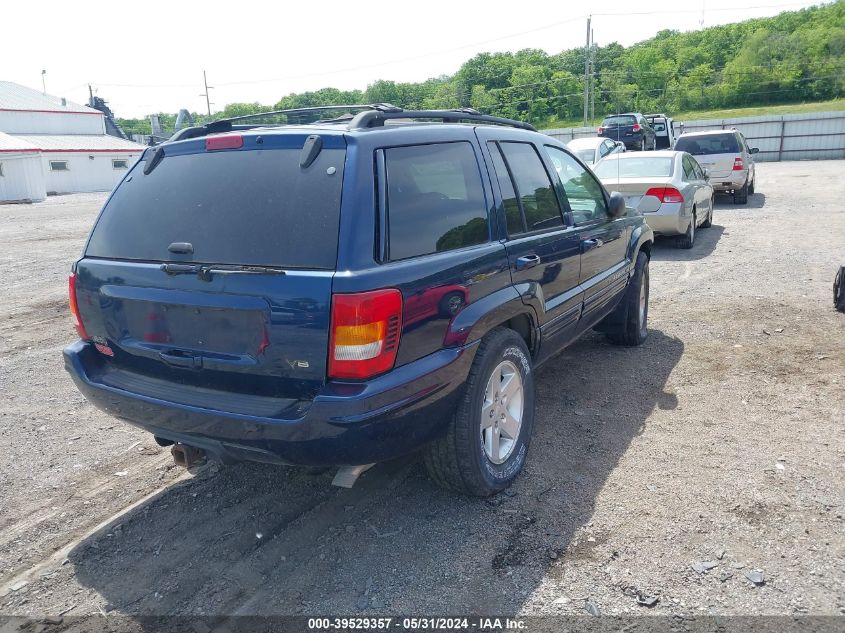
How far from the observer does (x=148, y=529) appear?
128 inches

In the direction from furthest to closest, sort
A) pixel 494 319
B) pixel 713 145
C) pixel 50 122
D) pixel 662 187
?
pixel 50 122, pixel 713 145, pixel 662 187, pixel 494 319

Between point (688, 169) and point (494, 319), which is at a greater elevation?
point (688, 169)

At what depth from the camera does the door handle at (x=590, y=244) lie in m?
4.34

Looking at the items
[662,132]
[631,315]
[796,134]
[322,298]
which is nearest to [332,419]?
[322,298]

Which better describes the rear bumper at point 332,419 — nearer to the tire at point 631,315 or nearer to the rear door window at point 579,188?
the rear door window at point 579,188

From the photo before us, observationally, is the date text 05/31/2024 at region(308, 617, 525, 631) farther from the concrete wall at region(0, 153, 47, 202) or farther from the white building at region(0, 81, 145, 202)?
the concrete wall at region(0, 153, 47, 202)

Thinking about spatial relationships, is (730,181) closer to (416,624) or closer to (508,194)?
(508,194)

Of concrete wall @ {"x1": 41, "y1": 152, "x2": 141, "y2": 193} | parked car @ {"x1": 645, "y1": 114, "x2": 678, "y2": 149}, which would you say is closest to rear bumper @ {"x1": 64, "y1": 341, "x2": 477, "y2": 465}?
parked car @ {"x1": 645, "y1": 114, "x2": 678, "y2": 149}

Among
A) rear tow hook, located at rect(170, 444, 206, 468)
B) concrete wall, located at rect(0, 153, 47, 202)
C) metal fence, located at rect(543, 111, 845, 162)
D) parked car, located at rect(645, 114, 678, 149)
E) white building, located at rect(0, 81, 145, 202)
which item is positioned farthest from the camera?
metal fence, located at rect(543, 111, 845, 162)

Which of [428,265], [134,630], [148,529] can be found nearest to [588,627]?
[428,265]

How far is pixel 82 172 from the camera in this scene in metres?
38.3

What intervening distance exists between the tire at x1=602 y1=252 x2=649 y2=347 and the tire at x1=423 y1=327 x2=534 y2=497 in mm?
2385

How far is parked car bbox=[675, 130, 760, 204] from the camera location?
50.3 ft

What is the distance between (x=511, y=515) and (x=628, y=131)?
25158 mm
